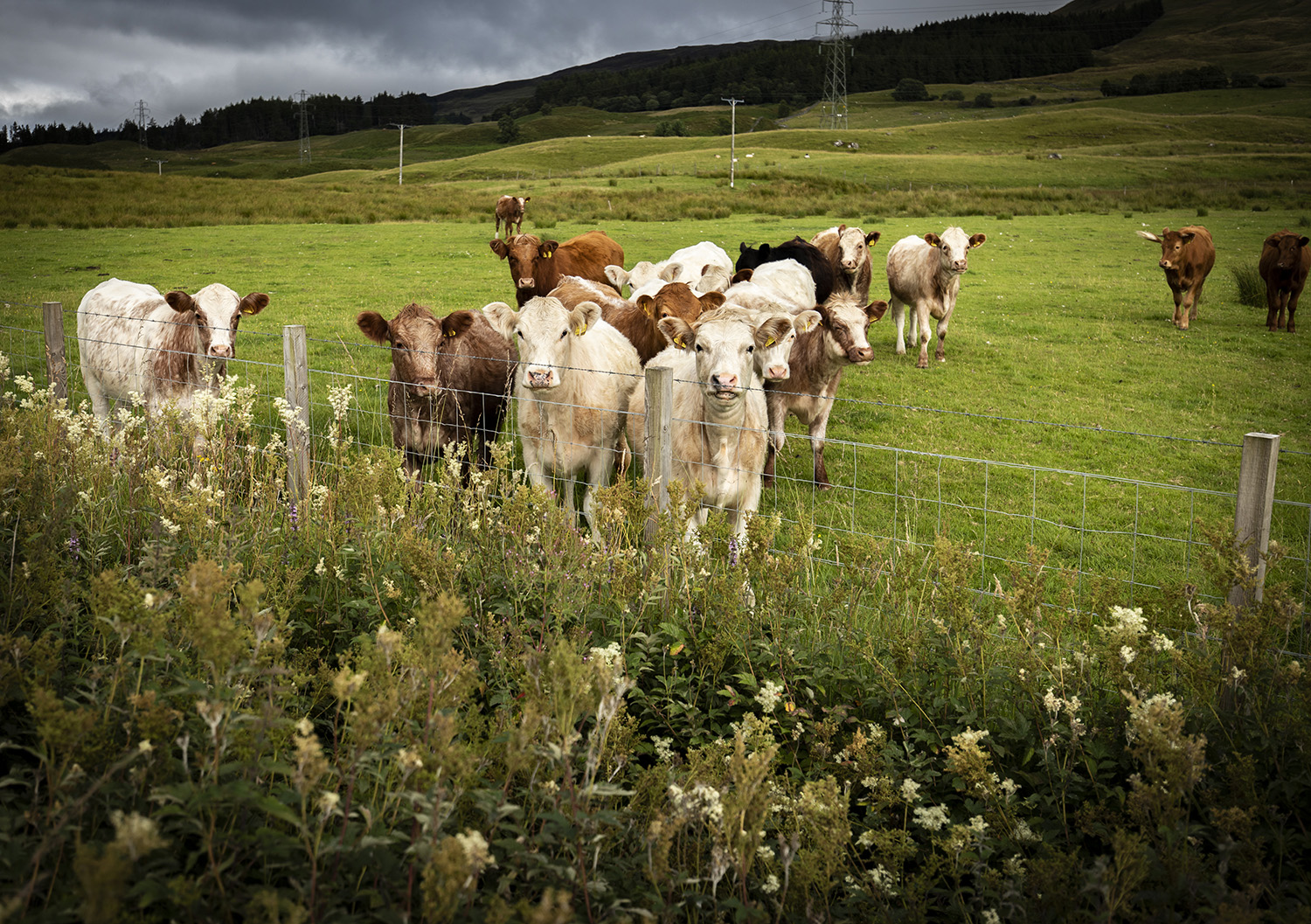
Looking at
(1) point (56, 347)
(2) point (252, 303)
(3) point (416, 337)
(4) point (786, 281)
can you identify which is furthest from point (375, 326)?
(4) point (786, 281)

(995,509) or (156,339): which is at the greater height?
(156,339)

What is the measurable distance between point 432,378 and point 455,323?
521 mm

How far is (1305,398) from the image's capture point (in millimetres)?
11633

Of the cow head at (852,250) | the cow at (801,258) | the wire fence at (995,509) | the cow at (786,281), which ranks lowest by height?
the wire fence at (995,509)

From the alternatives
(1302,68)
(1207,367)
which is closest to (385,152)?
(1302,68)

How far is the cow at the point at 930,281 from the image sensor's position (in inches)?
569

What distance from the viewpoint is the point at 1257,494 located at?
394 cm

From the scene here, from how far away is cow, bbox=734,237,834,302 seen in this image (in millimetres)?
12539

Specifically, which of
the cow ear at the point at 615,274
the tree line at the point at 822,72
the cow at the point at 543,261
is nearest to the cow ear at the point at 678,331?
the cow ear at the point at 615,274

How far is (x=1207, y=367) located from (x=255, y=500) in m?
13.4

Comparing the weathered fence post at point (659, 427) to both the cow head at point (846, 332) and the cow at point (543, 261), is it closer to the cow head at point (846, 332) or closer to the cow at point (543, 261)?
the cow head at point (846, 332)

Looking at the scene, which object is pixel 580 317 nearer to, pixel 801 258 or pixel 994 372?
pixel 801 258

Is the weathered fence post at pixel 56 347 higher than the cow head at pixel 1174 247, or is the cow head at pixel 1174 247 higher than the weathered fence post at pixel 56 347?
the cow head at pixel 1174 247

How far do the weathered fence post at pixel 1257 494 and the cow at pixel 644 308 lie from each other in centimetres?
502
